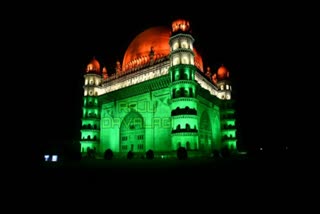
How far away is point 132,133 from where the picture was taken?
118 ft

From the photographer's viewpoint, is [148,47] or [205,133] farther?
[148,47]

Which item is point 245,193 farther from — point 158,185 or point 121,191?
point 121,191

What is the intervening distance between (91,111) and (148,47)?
15.3 m

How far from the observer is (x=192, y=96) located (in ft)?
97.2

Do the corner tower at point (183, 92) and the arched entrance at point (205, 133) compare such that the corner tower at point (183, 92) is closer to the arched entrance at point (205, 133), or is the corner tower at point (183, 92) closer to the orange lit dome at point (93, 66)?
the arched entrance at point (205, 133)

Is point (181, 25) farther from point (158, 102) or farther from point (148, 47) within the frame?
point (158, 102)

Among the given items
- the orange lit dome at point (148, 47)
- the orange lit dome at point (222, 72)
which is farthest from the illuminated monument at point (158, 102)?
the orange lit dome at point (222, 72)

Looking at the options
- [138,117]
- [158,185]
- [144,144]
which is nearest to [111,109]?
[138,117]

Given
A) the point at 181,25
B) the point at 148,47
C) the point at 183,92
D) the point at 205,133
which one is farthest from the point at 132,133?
the point at 181,25

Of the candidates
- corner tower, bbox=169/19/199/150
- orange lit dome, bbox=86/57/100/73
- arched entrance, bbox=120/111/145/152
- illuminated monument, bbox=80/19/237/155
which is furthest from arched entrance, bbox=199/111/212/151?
orange lit dome, bbox=86/57/100/73

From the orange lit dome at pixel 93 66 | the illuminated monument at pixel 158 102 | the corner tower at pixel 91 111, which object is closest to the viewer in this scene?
the illuminated monument at pixel 158 102

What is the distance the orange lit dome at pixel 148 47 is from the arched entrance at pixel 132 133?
347 inches

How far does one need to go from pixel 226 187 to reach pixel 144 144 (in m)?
29.0

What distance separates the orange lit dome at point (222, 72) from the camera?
156ft
